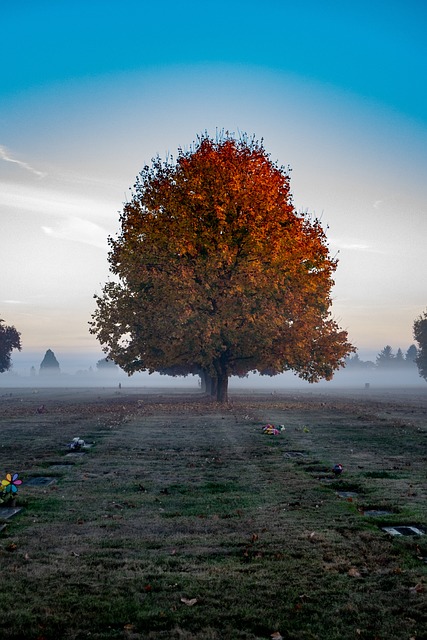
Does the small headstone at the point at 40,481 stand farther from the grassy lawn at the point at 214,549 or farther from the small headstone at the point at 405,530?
the small headstone at the point at 405,530

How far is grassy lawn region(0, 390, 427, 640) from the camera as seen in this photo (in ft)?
16.9

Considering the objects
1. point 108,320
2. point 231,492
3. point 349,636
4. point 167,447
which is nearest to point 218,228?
point 108,320

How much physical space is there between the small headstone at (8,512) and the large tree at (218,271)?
24.4 m

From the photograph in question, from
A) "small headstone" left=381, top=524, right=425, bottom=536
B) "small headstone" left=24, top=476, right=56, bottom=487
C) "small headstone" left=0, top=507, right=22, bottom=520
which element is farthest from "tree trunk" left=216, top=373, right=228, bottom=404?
"small headstone" left=381, top=524, right=425, bottom=536

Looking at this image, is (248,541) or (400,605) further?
(248,541)

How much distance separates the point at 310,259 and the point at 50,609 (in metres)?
34.6

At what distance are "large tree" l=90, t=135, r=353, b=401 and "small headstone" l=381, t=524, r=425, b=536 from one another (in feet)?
84.4

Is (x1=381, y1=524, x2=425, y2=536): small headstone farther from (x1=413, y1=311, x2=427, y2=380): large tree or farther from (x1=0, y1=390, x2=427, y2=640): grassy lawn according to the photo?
(x1=413, y1=311, x2=427, y2=380): large tree

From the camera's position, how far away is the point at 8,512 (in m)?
9.36

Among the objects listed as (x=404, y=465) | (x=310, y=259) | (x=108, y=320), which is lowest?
(x=404, y=465)

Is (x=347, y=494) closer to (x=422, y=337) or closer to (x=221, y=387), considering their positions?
(x=221, y=387)

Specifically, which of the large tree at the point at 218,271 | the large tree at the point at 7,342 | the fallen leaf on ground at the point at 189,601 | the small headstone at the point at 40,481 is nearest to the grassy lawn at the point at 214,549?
the fallen leaf on ground at the point at 189,601

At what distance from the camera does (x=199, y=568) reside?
655cm

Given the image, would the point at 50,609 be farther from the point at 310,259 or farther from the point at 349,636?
the point at 310,259
